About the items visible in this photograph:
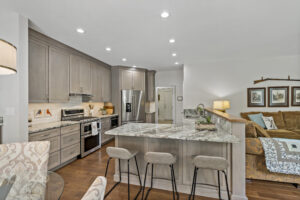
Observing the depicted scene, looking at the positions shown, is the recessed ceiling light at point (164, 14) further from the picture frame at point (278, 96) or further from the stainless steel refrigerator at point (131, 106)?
the picture frame at point (278, 96)

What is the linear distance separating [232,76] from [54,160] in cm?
505

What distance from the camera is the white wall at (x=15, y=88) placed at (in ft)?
6.12

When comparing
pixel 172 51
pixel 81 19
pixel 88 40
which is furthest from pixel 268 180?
pixel 88 40

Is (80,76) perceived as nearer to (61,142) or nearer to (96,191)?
(61,142)

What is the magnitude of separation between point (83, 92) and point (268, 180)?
427cm

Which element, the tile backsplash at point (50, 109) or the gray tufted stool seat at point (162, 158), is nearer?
the gray tufted stool seat at point (162, 158)

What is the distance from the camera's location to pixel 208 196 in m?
1.88

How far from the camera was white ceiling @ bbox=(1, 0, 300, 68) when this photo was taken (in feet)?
6.04

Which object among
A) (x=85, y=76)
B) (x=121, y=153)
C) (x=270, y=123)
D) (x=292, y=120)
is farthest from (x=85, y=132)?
(x=292, y=120)

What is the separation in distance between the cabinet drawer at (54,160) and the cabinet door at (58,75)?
1.06 metres

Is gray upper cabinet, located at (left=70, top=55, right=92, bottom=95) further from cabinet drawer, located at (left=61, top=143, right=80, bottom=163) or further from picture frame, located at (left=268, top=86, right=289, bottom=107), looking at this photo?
picture frame, located at (left=268, top=86, right=289, bottom=107)

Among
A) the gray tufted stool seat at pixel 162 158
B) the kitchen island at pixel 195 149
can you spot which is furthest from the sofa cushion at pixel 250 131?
the gray tufted stool seat at pixel 162 158

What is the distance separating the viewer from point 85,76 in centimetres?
381

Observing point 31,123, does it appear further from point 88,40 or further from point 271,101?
point 271,101
